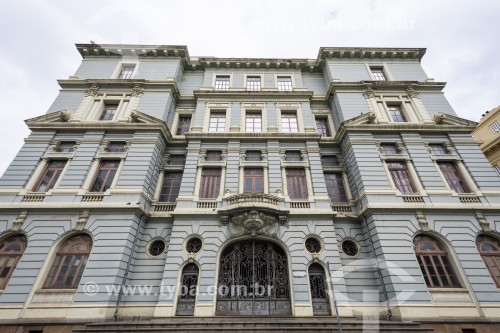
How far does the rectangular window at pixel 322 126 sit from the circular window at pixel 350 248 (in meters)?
8.98

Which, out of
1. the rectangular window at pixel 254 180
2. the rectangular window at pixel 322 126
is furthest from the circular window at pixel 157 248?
the rectangular window at pixel 322 126

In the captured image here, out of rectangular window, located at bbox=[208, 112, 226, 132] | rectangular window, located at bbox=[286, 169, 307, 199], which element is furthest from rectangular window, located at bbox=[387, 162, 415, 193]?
rectangular window, located at bbox=[208, 112, 226, 132]

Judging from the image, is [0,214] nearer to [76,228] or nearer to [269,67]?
[76,228]

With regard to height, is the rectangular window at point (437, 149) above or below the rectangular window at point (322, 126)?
below

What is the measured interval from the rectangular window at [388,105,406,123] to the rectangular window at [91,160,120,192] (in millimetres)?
21471

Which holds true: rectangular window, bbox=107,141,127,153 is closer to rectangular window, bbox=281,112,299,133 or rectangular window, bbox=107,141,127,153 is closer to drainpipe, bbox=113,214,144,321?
drainpipe, bbox=113,214,144,321

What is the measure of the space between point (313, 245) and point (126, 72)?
21672mm

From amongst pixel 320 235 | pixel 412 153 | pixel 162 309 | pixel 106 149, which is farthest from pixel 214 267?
pixel 412 153

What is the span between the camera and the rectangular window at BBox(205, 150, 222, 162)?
16891mm

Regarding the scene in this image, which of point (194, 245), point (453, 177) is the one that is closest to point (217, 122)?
point (194, 245)

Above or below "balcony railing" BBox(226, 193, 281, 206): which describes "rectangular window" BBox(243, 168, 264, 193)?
above

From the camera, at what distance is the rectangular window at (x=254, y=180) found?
15477 mm

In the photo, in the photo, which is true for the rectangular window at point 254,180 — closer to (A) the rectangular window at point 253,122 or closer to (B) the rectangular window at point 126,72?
(A) the rectangular window at point 253,122

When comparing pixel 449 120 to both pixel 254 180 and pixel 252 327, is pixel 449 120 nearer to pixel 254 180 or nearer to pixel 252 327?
pixel 254 180
